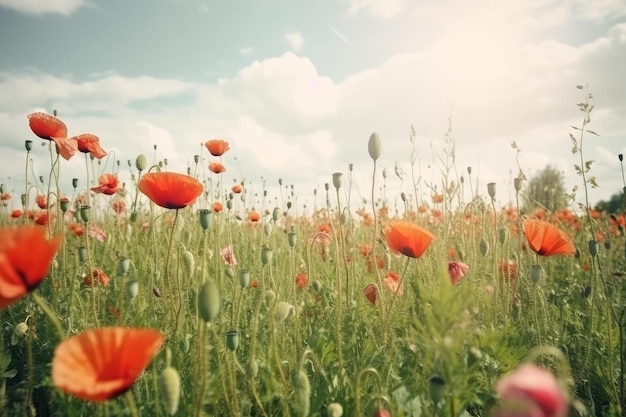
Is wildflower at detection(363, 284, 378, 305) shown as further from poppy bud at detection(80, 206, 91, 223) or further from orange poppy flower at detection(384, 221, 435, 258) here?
poppy bud at detection(80, 206, 91, 223)

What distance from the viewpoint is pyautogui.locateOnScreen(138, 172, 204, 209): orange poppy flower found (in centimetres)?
154

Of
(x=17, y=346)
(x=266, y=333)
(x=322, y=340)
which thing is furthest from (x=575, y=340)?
(x=17, y=346)

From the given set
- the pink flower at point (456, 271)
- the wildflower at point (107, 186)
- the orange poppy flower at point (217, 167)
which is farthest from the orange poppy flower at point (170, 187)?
the orange poppy flower at point (217, 167)

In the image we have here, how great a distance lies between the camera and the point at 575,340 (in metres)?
2.46

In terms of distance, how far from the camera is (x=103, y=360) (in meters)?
0.83

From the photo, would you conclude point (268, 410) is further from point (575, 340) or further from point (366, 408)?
point (575, 340)

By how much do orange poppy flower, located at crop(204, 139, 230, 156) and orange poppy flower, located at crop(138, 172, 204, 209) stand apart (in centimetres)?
185

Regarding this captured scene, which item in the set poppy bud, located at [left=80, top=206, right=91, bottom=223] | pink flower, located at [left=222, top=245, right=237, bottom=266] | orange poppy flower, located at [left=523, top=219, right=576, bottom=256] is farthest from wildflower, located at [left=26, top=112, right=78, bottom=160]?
orange poppy flower, located at [left=523, top=219, right=576, bottom=256]

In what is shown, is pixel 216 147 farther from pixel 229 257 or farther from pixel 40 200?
pixel 40 200

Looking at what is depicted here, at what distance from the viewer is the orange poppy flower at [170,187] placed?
1.54m

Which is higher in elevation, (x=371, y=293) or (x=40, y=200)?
(x=40, y=200)

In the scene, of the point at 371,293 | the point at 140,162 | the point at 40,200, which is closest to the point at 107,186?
the point at 140,162

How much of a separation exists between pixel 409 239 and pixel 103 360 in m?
1.23

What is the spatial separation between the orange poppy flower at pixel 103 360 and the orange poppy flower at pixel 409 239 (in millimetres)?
1173
